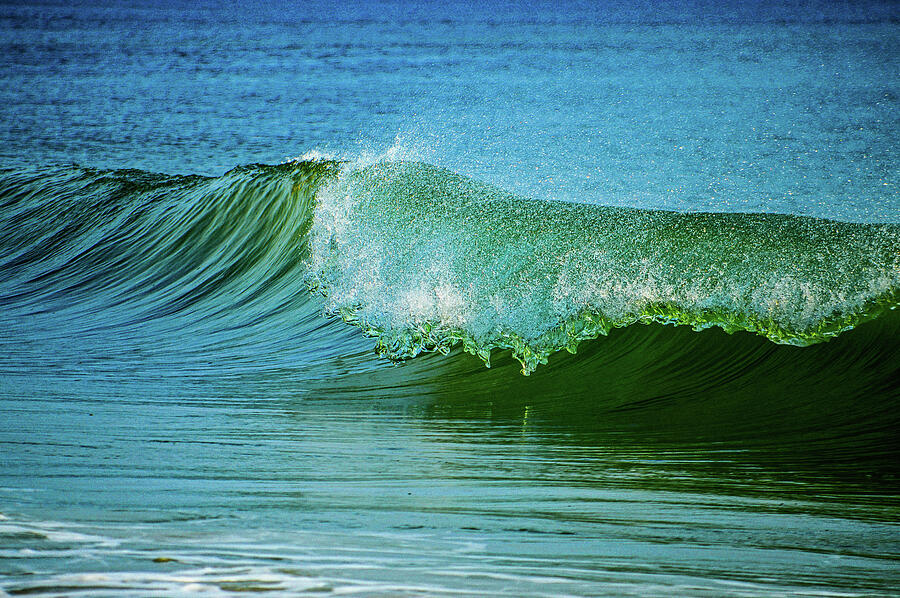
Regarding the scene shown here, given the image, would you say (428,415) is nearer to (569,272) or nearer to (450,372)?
(450,372)

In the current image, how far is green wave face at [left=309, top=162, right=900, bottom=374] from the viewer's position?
3.79 metres

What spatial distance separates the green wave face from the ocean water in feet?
0.06

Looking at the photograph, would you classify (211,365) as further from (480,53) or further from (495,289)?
(480,53)

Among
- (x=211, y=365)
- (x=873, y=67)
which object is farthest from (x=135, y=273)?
(x=873, y=67)

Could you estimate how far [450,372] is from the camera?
3.89 m

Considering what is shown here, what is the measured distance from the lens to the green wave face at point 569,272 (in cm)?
379

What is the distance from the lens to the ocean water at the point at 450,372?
1.88 metres

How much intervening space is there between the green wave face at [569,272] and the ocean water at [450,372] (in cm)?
2

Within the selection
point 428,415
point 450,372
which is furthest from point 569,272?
point 428,415

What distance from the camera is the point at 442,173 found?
5.49 meters

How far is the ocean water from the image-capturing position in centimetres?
188

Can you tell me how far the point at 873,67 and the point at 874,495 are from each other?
59.5ft

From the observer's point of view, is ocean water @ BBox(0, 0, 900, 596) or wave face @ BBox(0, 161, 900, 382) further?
wave face @ BBox(0, 161, 900, 382)

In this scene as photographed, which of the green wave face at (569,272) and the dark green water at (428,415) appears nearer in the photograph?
the dark green water at (428,415)
